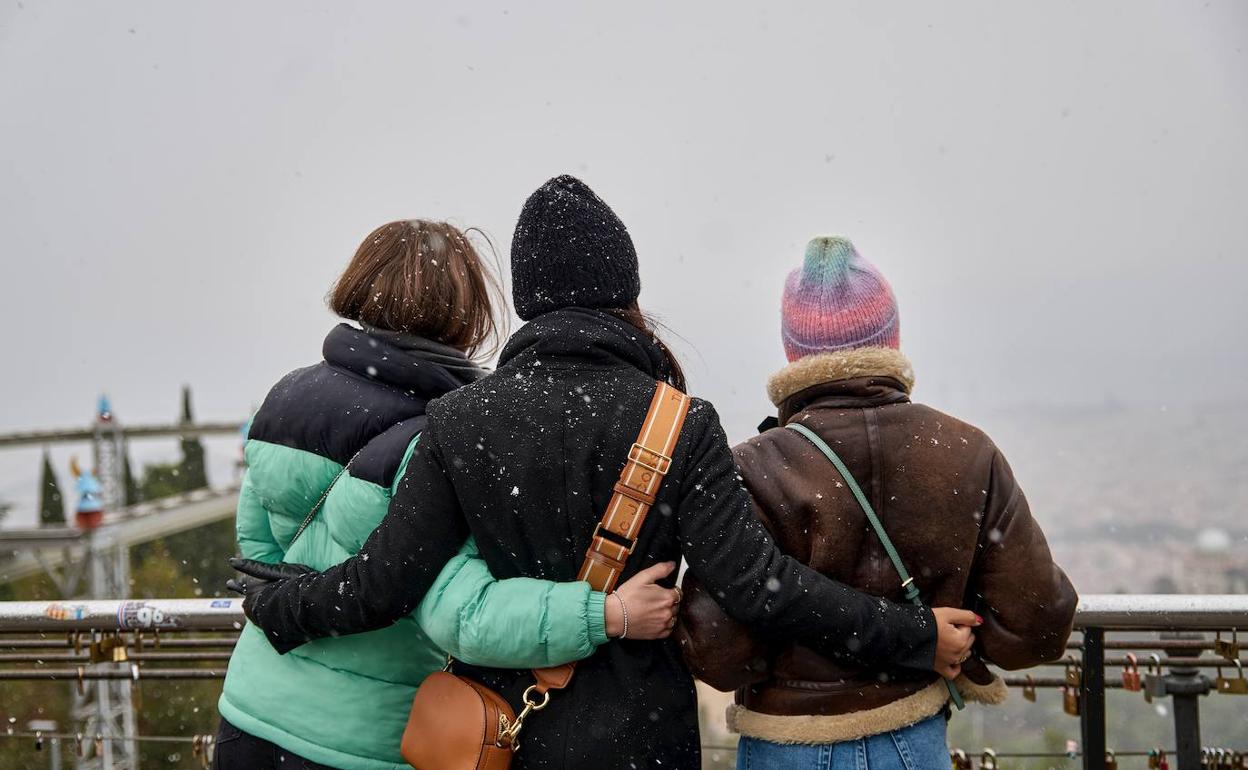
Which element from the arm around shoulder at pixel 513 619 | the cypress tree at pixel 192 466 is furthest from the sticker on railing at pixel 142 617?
the cypress tree at pixel 192 466

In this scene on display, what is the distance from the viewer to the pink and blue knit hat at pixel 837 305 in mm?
2010

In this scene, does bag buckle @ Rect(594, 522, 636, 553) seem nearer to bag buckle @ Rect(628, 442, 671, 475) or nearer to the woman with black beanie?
the woman with black beanie

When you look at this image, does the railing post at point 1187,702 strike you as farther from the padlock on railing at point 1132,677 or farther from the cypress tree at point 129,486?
the cypress tree at point 129,486

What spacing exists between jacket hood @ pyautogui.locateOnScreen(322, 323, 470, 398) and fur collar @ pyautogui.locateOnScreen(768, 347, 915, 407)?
703 millimetres

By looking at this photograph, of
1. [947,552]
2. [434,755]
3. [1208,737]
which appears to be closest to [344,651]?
[434,755]

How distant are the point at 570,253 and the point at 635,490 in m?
0.45

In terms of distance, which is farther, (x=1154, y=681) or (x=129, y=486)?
(x=129, y=486)

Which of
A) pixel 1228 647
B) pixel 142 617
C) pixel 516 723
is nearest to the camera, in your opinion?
pixel 516 723

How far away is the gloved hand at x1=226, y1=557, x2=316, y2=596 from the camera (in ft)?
6.66

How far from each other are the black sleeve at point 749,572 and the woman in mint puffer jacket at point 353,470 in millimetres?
464

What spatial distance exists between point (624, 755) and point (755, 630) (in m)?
0.32

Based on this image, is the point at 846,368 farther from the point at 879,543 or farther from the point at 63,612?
the point at 63,612

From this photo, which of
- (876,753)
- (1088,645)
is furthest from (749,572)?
(1088,645)

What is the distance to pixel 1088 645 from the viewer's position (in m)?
2.68
